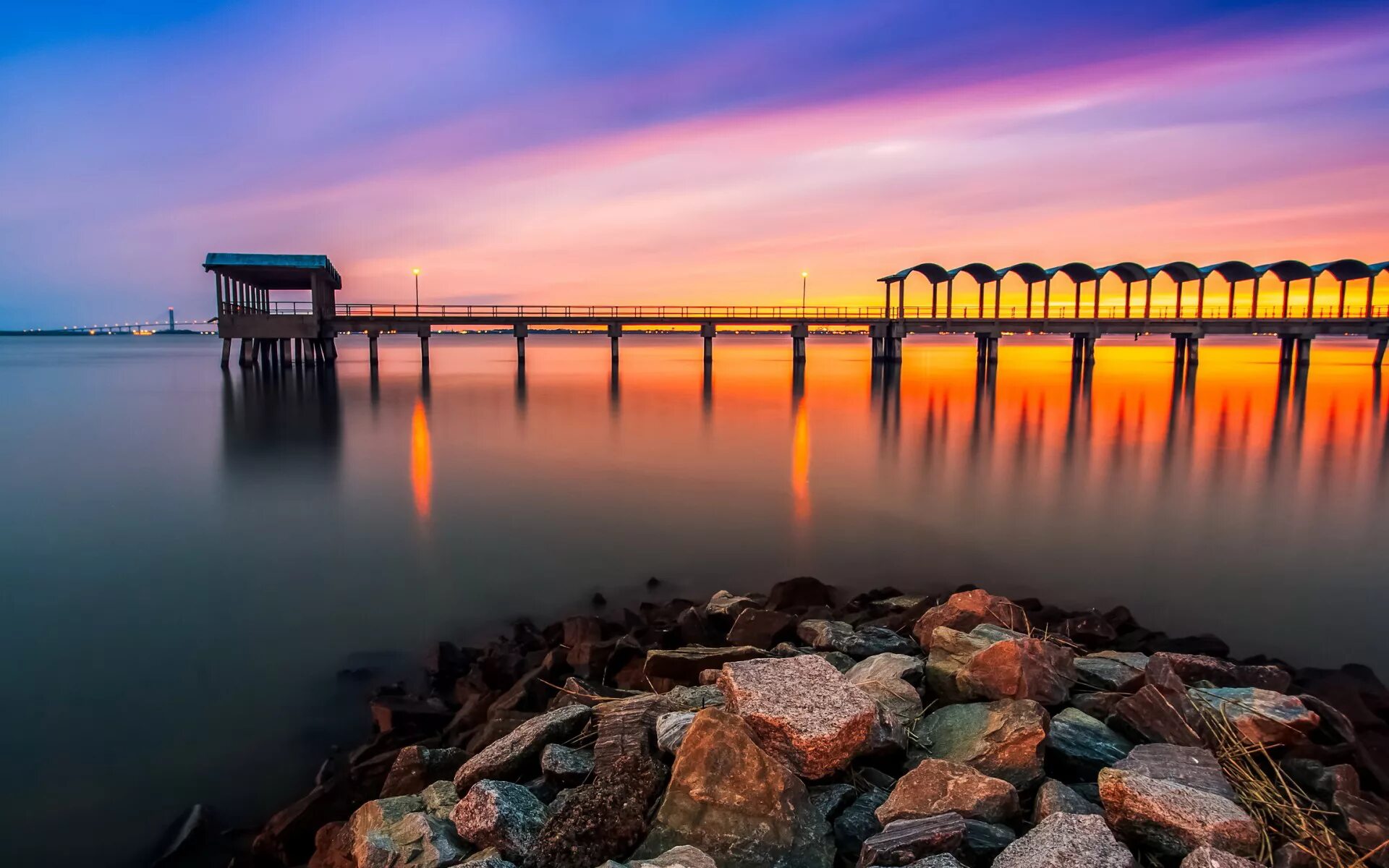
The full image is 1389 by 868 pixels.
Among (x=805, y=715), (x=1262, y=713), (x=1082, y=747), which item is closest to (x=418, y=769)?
(x=805, y=715)

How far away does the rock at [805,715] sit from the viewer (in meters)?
4.42

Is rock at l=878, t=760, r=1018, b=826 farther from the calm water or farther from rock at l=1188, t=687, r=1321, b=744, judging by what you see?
the calm water

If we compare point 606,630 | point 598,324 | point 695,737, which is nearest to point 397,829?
point 695,737

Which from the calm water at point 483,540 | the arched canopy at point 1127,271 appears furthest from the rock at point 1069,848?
the arched canopy at point 1127,271

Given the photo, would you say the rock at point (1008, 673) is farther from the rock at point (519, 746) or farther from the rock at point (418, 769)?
the rock at point (418, 769)

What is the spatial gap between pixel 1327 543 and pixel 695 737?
1336 centimetres

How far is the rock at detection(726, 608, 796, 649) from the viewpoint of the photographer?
7.25 meters

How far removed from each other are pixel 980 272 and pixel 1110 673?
51.8 m

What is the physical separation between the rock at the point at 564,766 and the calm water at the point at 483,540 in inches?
96.5

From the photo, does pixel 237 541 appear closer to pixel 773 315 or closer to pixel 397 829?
pixel 397 829

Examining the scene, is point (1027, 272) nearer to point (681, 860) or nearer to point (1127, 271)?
point (1127, 271)

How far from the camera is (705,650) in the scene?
654 cm

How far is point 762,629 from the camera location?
24.0 feet

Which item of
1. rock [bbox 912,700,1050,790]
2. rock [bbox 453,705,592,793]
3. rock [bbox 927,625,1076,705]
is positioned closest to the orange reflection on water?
rock [bbox 453,705,592,793]
